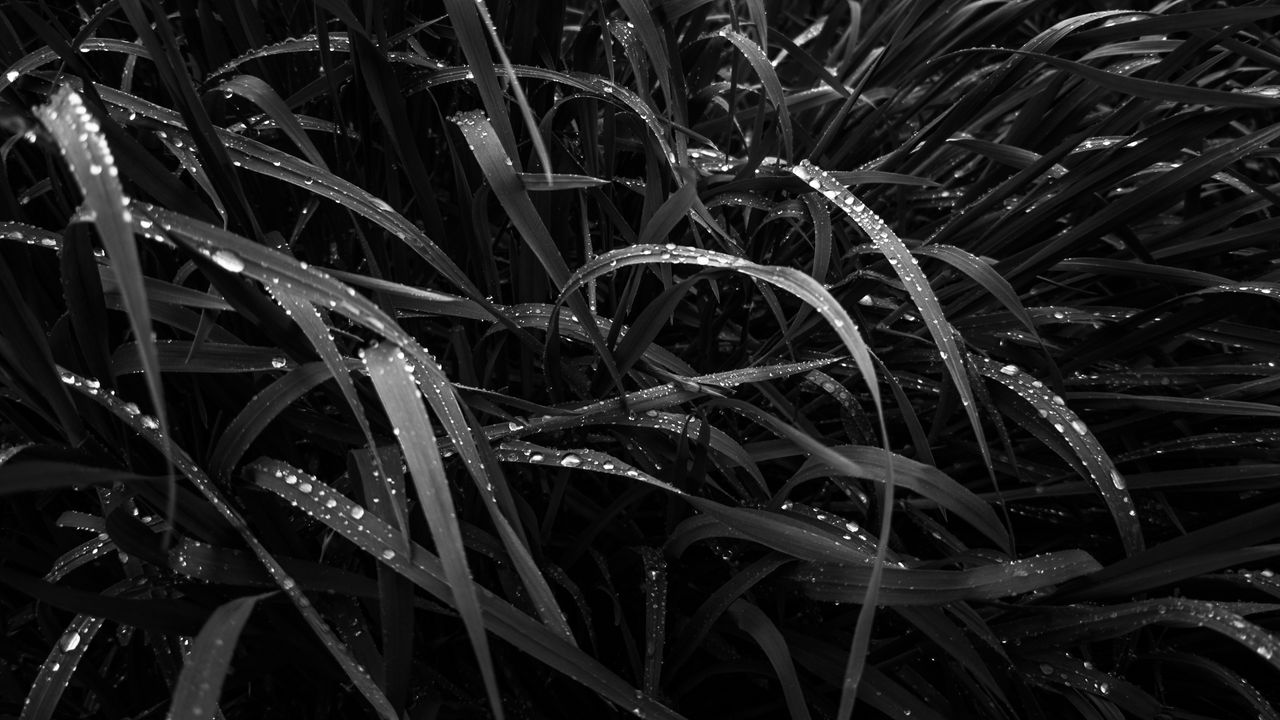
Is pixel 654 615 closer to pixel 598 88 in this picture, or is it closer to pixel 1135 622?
pixel 1135 622

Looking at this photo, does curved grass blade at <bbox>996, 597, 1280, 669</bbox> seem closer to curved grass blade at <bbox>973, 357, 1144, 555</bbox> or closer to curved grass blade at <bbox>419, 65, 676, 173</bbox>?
curved grass blade at <bbox>973, 357, 1144, 555</bbox>

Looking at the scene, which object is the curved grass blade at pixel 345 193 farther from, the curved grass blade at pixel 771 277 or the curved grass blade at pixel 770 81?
the curved grass blade at pixel 770 81

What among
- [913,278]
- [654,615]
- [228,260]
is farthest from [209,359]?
[913,278]

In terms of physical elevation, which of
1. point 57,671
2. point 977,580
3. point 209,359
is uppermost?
point 209,359

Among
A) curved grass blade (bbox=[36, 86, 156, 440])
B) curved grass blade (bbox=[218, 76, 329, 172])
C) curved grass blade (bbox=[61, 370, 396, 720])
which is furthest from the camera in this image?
curved grass blade (bbox=[218, 76, 329, 172])

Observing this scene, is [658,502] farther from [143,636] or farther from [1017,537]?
[143,636]

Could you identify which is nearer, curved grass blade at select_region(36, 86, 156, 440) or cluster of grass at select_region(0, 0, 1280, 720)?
curved grass blade at select_region(36, 86, 156, 440)

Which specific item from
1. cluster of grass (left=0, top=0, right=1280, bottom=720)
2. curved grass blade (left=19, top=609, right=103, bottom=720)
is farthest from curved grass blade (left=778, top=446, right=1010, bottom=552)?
curved grass blade (left=19, top=609, right=103, bottom=720)

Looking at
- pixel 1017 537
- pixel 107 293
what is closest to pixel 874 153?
pixel 1017 537
